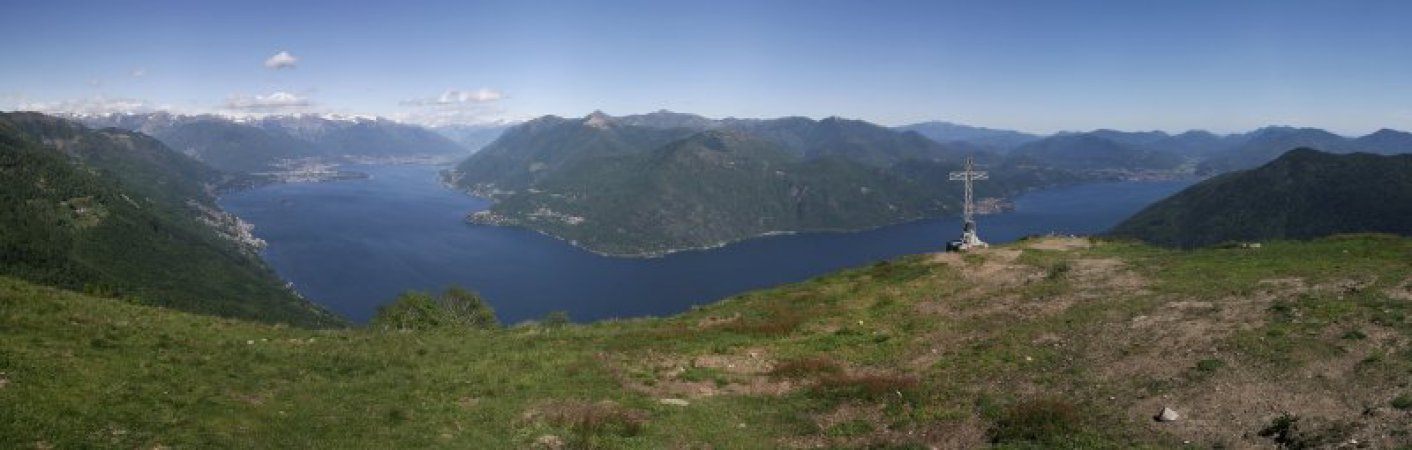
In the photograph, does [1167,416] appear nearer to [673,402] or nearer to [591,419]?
[673,402]

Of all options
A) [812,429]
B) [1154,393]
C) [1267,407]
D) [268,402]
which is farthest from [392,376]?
[1267,407]

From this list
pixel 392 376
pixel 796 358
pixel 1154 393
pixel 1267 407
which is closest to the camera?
pixel 1267 407

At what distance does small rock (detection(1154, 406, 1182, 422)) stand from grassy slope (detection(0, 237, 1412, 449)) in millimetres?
286

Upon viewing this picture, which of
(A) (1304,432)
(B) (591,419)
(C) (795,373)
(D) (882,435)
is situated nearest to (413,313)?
(C) (795,373)

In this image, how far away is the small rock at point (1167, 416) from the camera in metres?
21.8

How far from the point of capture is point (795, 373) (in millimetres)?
30047

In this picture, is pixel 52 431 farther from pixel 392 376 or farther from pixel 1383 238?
pixel 1383 238

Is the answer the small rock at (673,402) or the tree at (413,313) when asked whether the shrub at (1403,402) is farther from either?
the tree at (413,313)

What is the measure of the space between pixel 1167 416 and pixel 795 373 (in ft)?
42.6

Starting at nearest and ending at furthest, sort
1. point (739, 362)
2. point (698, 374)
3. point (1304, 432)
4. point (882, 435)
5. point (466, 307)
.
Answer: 1. point (1304, 432)
2. point (882, 435)
3. point (698, 374)
4. point (739, 362)
5. point (466, 307)

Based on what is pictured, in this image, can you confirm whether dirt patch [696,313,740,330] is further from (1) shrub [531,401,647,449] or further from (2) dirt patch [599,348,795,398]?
(1) shrub [531,401,647,449]

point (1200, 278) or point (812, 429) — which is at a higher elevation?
point (1200, 278)

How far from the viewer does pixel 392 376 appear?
93.0ft

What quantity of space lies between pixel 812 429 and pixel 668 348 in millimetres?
11856
